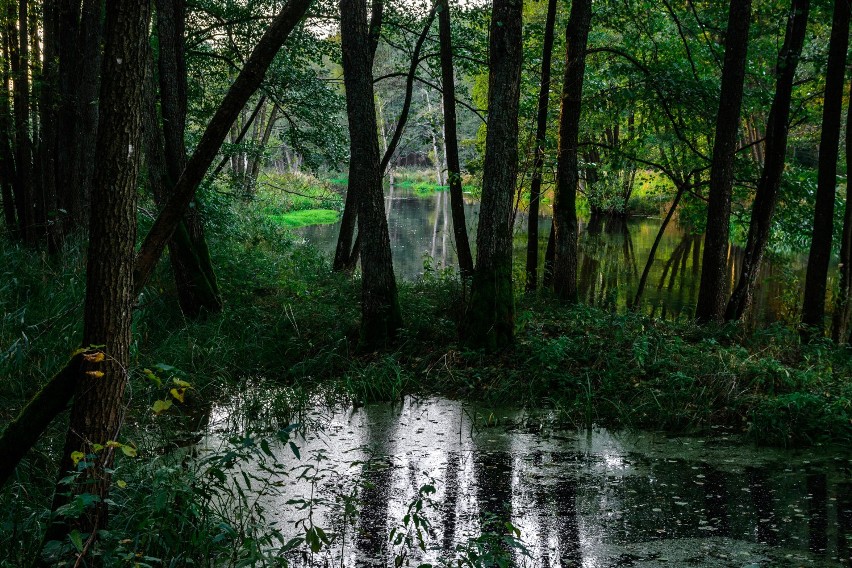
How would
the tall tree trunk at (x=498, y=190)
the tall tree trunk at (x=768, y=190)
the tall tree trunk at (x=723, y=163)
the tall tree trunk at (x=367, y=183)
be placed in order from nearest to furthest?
the tall tree trunk at (x=498, y=190), the tall tree trunk at (x=367, y=183), the tall tree trunk at (x=723, y=163), the tall tree trunk at (x=768, y=190)

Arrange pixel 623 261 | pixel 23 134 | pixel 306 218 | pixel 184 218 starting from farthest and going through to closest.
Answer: pixel 306 218, pixel 623 261, pixel 23 134, pixel 184 218

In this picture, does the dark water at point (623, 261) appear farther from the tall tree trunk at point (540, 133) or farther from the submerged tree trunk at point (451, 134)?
the tall tree trunk at point (540, 133)

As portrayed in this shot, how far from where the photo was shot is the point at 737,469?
5.92 meters

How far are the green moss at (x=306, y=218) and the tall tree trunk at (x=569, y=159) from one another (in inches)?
735

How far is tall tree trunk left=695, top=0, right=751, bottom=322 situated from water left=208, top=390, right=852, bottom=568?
450cm

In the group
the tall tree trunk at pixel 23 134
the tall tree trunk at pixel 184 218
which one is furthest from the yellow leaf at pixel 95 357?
the tall tree trunk at pixel 23 134

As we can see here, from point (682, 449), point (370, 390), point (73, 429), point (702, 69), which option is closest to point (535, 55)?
point (702, 69)

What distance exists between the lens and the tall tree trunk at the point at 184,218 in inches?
370

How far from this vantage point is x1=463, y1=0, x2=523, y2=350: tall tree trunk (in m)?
8.06

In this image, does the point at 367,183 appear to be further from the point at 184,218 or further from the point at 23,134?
the point at 23,134

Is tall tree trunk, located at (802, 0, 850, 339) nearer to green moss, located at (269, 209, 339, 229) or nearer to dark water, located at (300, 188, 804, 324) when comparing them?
dark water, located at (300, 188, 804, 324)

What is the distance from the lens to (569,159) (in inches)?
459

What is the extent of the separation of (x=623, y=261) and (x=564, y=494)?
56.7 ft

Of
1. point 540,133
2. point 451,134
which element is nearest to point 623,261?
point 540,133
